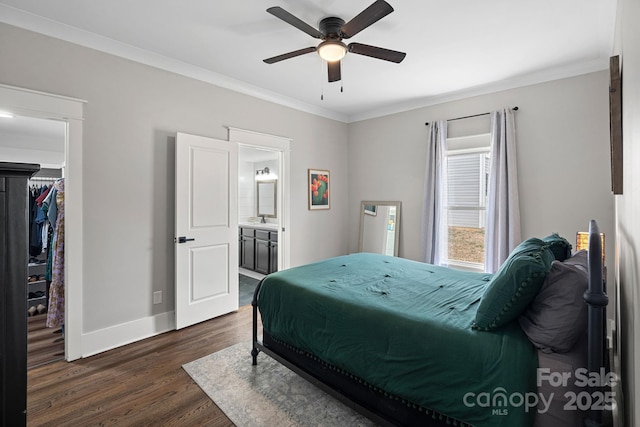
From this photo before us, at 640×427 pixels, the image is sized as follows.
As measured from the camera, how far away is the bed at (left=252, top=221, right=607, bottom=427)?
1295 mm

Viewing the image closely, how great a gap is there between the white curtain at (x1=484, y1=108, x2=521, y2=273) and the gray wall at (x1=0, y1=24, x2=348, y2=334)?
3.22m

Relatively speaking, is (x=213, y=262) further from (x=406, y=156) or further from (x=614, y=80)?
(x=614, y=80)

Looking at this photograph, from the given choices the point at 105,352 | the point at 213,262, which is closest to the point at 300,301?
the point at 213,262

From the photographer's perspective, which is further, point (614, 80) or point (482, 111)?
point (482, 111)

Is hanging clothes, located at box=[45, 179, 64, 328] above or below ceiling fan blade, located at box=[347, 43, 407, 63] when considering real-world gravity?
below

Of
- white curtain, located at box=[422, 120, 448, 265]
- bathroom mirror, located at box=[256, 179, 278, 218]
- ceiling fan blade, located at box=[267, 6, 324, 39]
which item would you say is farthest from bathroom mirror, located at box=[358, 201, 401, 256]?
ceiling fan blade, located at box=[267, 6, 324, 39]

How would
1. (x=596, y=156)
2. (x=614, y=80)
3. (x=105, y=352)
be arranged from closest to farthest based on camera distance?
(x=614, y=80) → (x=105, y=352) → (x=596, y=156)

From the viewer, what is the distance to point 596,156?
3.14 meters

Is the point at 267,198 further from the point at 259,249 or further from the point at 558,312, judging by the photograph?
the point at 558,312

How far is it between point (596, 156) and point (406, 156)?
7.00 feet

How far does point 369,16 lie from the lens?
197cm

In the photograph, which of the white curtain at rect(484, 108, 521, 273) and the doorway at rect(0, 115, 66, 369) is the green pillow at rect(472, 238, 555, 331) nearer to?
the doorway at rect(0, 115, 66, 369)

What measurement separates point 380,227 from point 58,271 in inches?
156

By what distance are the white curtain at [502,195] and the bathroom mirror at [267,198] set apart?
4.15 m
